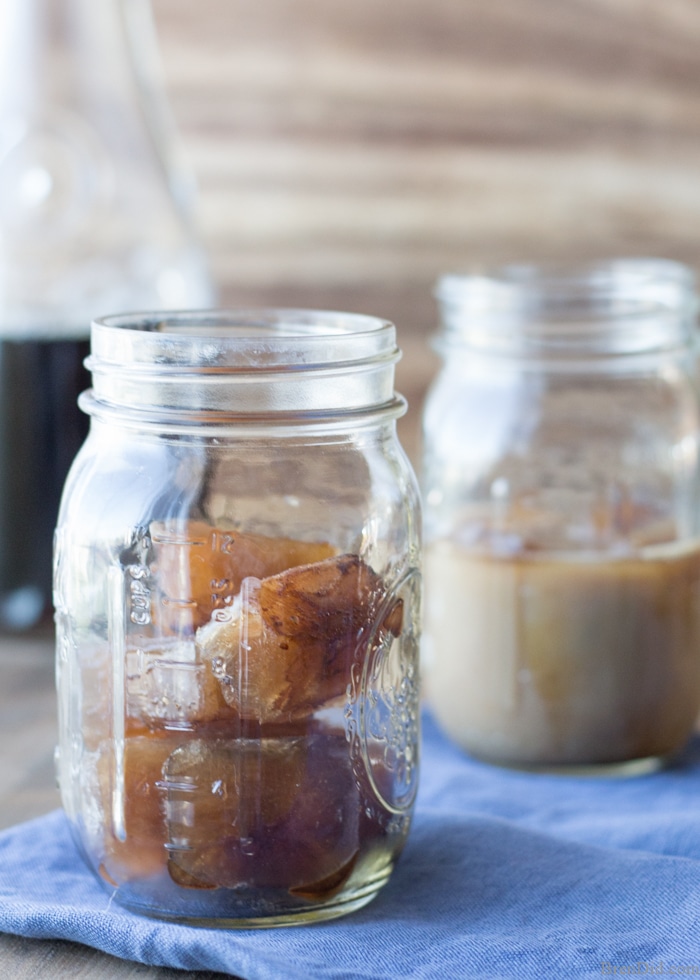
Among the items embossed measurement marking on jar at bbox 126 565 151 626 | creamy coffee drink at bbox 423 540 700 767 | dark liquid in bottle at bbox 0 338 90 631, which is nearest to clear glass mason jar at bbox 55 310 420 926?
embossed measurement marking on jar at bbox 126 565 151 626

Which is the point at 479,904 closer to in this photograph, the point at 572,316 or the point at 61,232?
the point at 572,316

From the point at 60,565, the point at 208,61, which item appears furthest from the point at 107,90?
the point at 60,565

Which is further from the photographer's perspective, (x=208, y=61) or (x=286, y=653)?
(x=208, y=61)

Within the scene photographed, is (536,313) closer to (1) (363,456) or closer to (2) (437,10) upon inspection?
(1) (363,456)

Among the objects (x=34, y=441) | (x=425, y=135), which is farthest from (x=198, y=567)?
(x=425, y=135)

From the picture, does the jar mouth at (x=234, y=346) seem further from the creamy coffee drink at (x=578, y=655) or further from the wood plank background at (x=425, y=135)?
the wood plank background at (x=425, y=135)

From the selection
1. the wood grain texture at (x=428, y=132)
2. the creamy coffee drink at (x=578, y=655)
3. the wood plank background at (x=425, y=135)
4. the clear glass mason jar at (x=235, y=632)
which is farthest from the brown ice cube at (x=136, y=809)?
the wood grain texture at (x=428, y=132)
